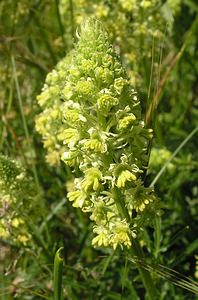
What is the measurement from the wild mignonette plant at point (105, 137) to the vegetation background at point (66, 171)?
37cm

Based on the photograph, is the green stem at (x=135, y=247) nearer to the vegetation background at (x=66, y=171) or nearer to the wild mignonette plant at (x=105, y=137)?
the wild mignonette plant at (x=105, y=137)

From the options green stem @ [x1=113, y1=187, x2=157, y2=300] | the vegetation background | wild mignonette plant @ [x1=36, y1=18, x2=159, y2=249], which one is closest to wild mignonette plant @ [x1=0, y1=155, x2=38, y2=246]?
the vegetation background

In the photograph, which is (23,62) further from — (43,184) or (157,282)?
(157,282)

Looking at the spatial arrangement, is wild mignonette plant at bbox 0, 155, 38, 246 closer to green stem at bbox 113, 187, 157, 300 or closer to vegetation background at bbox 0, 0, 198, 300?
vegetation background at bbox 0, 0, 198, 300

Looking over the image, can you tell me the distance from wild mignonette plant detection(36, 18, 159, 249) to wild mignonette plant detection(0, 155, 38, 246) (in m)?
0.63

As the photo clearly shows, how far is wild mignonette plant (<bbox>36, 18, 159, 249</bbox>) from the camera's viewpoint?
7.30 feet

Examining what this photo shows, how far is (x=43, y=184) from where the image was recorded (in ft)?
13.7

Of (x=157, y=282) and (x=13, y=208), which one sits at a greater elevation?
(x=13, y=208)

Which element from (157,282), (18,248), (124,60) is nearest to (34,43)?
(124,60)

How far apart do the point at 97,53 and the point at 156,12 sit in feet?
6.64

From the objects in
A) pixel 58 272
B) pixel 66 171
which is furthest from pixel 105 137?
pixel 66 171

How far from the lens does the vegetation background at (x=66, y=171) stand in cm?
323

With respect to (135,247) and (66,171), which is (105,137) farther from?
(66,171)

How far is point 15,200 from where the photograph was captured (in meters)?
3.04
